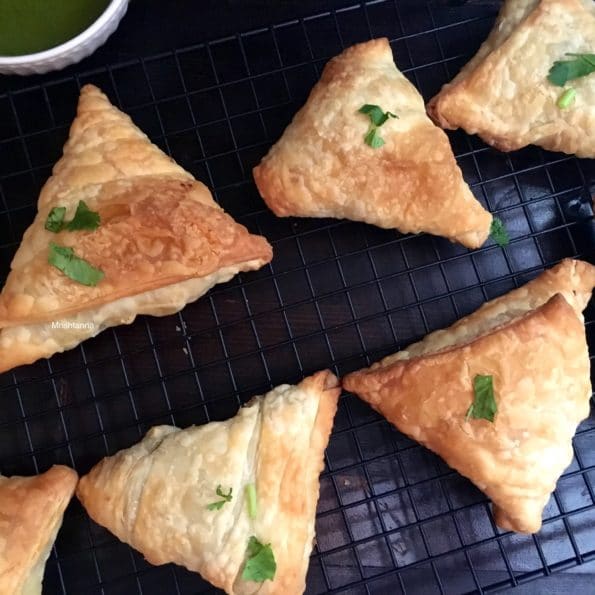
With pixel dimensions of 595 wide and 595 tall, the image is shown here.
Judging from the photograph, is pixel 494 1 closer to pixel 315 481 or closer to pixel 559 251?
pixel 559 251

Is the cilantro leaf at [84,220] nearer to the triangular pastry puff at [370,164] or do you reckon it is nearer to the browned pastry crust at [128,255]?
the browned pastry crust at [128,255]

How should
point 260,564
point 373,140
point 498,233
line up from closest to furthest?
point 260,564
point 373,140
point 498,233

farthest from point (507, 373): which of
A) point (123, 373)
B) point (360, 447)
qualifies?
point (123, 373)

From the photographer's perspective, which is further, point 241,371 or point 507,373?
point 241,371

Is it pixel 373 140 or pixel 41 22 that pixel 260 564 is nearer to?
pixel 373 140

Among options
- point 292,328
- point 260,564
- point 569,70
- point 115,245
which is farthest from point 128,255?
point 569,70

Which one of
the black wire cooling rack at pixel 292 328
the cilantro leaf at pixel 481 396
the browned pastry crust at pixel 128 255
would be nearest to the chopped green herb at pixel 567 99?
the black wire cooling rack at pixel 292 328
